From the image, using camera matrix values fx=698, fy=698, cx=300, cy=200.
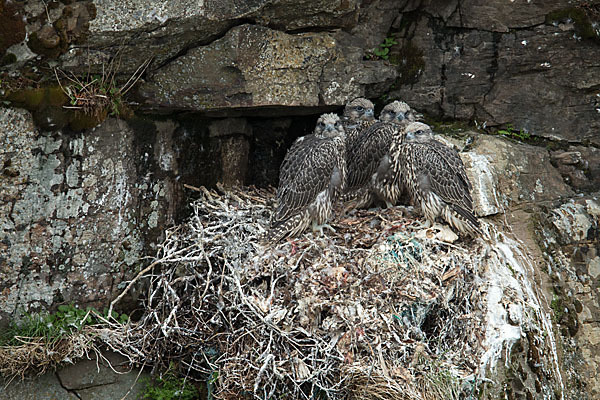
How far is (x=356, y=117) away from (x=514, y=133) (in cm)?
153

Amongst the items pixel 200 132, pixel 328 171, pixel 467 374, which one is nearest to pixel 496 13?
pixel 328 171

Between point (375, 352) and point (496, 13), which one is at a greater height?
point (496, 13)

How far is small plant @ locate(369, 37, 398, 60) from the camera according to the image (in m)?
6.89

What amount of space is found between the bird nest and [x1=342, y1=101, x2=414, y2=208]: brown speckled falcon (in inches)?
11.7

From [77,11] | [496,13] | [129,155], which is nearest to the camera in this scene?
[77,11]

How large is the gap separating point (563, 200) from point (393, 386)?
2.61 meters

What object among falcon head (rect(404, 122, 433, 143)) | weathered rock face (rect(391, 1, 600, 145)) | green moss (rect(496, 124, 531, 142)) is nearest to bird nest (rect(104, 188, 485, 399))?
falcon head (rect(404, 122, 433, 143))

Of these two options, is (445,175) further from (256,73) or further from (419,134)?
(256,73)

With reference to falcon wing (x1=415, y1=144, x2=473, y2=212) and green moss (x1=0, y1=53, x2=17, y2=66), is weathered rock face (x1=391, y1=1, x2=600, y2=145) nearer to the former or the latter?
falcon wing (x1=415, y1=144, x2=473, y2=212)

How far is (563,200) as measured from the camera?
20.7 feet

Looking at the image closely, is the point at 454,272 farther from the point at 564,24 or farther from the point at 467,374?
the point at 564,24

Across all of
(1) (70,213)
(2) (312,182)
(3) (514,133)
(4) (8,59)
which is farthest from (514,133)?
(4) (8,59)

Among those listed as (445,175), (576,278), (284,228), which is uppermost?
(445,175)

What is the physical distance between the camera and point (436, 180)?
5.82 m
